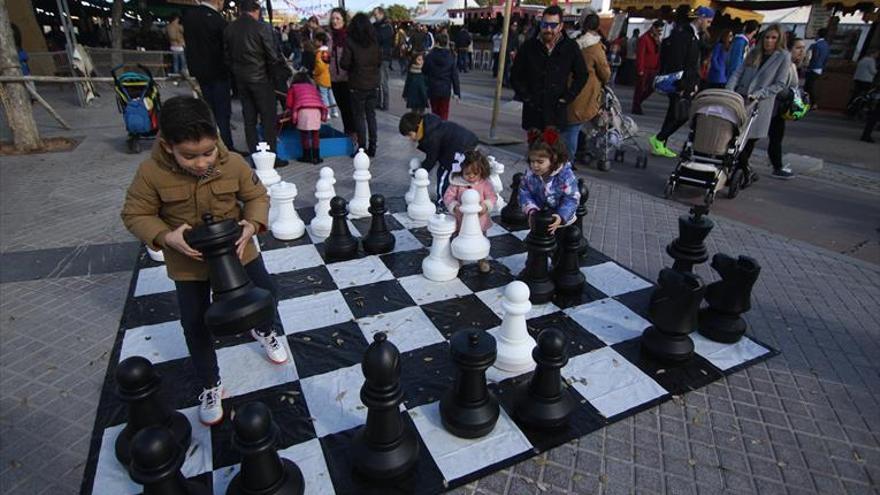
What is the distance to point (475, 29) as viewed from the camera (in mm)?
19375

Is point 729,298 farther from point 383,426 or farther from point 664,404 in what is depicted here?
point 383,426

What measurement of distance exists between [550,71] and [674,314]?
3.04m

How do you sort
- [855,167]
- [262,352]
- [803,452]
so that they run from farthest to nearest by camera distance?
1. [855,167]
2. [262,352]
3. [803,452]

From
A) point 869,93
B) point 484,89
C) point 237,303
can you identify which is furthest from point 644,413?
point 484,89

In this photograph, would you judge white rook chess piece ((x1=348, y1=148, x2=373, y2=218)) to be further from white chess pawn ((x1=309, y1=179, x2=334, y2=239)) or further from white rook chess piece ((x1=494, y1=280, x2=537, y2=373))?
white rook chess piece ((x1=494, y1=280, x2=537, y2=373))

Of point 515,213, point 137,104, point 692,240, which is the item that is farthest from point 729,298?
point 137,104

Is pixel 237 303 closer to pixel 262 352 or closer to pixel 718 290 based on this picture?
pixel 262 352

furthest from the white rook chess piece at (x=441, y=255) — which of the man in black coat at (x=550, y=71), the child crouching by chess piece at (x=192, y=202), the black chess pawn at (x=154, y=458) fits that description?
the man in black coat at (x=550, y=71)

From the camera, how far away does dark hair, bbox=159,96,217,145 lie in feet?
4.48

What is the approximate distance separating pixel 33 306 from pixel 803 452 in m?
3.48

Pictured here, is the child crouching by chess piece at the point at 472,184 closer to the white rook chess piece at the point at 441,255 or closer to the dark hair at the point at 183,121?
the white rook chess piece at the point at 441,255

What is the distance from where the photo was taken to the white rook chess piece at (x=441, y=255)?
8.98 ft

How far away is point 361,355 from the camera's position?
→ 213cm

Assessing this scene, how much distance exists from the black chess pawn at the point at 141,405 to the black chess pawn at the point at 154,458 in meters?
0.19
